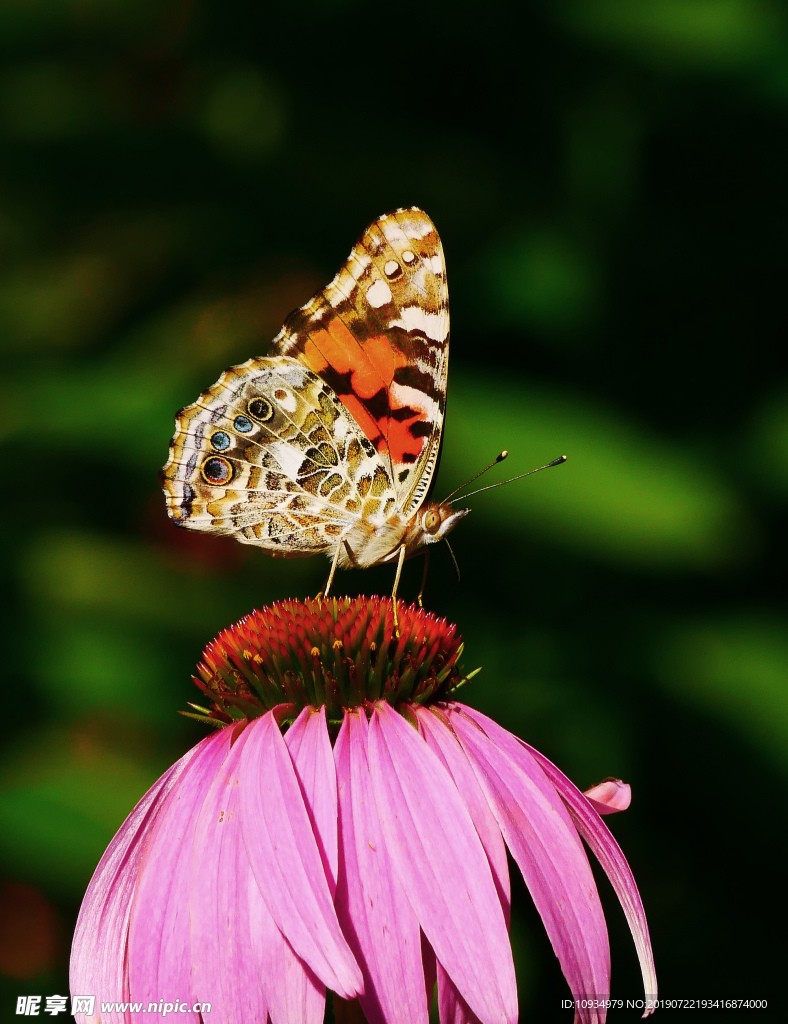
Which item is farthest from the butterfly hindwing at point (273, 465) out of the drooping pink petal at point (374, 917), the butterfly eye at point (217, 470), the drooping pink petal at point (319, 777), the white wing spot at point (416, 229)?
the drooping pink petal at point (374, 917)

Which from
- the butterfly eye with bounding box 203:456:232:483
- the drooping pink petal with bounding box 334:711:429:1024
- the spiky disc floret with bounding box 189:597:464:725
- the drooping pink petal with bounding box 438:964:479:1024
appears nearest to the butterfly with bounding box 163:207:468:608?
the butterfly eye with bounding box 203:456:232:483

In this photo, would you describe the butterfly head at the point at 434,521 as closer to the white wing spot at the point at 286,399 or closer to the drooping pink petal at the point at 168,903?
the white wing spot at the point at 286,399

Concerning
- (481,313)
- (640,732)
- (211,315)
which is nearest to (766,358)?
(481,313)

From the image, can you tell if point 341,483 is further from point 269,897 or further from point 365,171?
point 365,171

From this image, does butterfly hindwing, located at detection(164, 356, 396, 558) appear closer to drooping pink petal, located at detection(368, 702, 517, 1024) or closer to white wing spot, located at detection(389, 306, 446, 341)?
white wing spot, located at detection(389, 306, 446, 341)

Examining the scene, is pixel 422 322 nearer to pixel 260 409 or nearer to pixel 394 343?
pixel 394 343

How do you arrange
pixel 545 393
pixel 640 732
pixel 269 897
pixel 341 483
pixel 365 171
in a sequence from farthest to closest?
1. pixel 365 171
2. pixel 545 393
3. pixel 640 732
4. pixel 341 483
5. pixel 269 897

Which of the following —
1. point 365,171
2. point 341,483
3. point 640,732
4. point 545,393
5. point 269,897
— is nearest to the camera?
point 269,897
